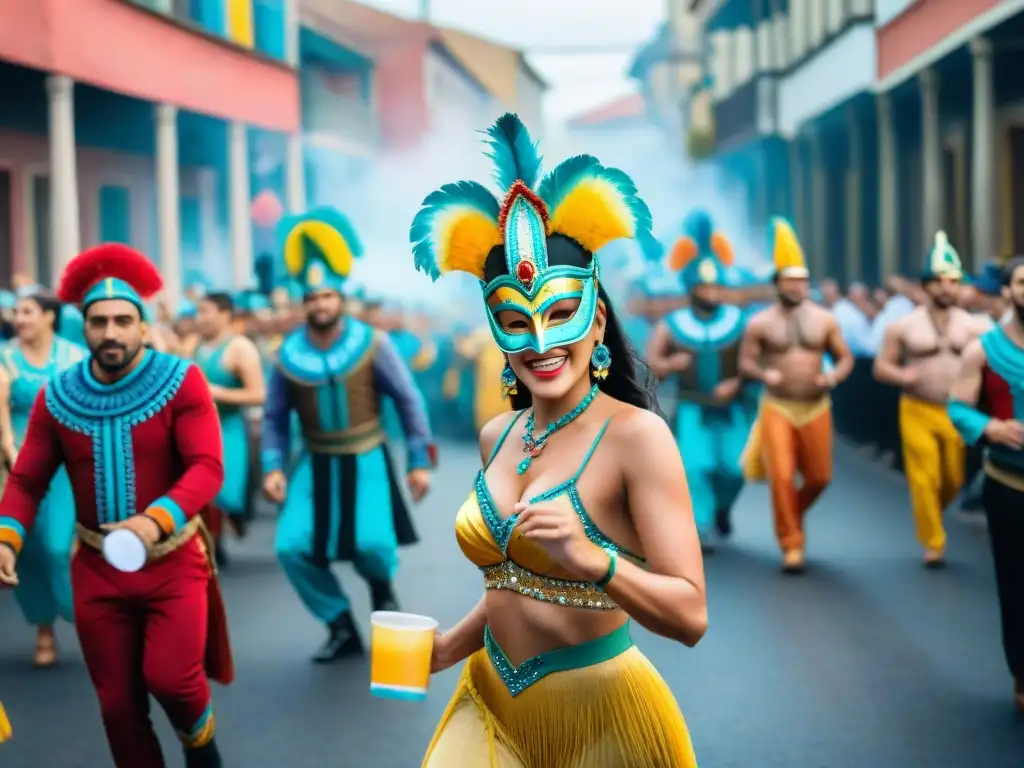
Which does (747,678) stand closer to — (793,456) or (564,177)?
(793,456)

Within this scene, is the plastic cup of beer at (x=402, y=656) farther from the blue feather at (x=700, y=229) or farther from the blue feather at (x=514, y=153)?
the blue feather at (x=700, y=229)

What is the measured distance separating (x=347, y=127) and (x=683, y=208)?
17056 mm

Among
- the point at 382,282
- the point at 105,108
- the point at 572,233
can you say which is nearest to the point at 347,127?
the point at 382,282

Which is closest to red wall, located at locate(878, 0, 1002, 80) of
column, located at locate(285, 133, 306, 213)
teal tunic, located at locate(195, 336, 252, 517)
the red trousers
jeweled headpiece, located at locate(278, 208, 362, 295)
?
teal tunic, located at locate(195, 336, 252, 517)

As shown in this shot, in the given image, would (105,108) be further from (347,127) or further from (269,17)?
(347,127)

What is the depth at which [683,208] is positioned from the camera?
5553 centimetres

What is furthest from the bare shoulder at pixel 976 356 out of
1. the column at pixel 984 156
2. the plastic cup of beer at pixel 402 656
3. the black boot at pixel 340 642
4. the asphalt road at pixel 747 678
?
the column at pixel 984 156

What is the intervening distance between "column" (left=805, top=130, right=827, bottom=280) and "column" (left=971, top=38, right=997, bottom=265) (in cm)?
1324

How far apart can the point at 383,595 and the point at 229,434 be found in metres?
3.24

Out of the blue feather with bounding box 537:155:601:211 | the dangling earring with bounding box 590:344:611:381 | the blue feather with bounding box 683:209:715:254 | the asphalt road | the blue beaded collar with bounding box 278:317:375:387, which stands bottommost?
the asphalt road

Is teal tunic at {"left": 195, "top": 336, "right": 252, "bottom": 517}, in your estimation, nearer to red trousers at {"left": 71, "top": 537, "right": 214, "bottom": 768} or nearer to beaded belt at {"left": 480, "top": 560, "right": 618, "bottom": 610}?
red trousers at {"left": 71, "top": 537, "right": 214, "bottom": 768}

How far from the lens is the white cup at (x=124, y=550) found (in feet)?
16.9

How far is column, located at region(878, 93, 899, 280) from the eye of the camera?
25797 mm

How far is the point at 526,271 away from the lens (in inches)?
145
